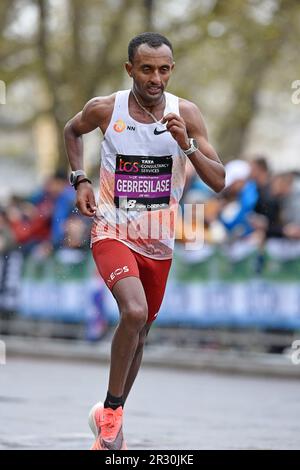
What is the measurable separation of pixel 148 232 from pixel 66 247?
9.83 metres

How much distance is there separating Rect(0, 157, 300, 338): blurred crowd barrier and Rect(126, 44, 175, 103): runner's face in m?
6.75

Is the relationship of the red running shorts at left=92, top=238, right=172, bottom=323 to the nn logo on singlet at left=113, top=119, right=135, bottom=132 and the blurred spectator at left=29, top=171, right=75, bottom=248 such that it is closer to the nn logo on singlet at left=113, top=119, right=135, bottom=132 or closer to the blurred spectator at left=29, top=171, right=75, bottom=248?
the nn logo on singlet at left=113, top=119, right=135, bottom=132

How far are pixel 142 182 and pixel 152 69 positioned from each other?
2.09 ft

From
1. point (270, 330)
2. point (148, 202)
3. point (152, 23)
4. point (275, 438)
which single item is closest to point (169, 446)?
point (275, 438)

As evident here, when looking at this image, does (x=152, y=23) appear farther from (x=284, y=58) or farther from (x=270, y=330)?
(x=270, y=330)

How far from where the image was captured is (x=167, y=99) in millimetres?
7750

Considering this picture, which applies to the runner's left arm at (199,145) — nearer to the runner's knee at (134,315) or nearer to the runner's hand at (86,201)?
the runner's hand at (86,201)

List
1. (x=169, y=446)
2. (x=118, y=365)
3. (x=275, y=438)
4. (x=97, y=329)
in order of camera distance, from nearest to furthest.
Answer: (x=118, y=365) → (x=169, y=446) → (x=275, y=438) → (x=97, y=329)

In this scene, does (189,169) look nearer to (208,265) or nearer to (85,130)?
(208,265)

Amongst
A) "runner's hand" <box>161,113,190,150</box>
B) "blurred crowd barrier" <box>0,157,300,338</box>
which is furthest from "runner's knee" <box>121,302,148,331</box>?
"blurred crowd barrier" <box>0,157,300,338</box>

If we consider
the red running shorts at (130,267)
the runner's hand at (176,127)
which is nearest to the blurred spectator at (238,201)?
the red running shorts at (130,267)

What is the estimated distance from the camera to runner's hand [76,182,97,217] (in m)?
7.74

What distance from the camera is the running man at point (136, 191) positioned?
755cm

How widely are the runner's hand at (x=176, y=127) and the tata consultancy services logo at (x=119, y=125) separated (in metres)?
0.35
